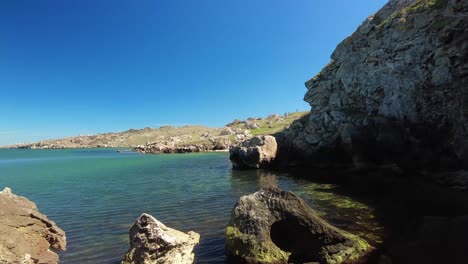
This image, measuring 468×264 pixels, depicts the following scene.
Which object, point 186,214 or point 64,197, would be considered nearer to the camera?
point 186,214

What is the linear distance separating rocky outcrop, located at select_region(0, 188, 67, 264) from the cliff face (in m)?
33.8

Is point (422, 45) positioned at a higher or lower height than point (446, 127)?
higher

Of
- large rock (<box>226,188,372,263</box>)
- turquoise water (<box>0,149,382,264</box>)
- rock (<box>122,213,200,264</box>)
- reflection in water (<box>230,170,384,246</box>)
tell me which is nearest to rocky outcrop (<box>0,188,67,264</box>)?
turquoise water (<box>0,149,382,264</box>)

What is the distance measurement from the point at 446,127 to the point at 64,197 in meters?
41.6

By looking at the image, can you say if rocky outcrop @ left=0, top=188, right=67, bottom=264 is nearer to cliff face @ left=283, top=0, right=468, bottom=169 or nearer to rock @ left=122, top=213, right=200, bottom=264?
rock @ left=122, top=213, right=200, bottom=264

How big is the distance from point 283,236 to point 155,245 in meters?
6.45

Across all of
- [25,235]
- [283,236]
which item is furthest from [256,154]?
[25,235]

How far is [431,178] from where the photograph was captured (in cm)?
3334

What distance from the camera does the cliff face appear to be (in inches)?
1292

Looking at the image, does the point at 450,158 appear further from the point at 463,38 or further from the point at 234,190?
the point at 234,190

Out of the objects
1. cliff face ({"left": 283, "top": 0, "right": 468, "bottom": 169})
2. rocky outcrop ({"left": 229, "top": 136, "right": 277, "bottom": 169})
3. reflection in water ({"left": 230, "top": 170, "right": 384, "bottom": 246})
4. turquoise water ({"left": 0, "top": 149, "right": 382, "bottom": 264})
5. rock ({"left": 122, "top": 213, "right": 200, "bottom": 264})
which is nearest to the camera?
rock ({"left": 122, "top": 213, "right": 200, "bottom": 264})

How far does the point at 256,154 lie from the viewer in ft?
180

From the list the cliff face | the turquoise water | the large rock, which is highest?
the cliff face

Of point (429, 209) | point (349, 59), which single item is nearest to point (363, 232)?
point (429, 209)
